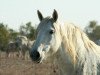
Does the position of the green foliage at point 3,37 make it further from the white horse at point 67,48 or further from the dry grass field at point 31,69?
the white horse at point 67,48

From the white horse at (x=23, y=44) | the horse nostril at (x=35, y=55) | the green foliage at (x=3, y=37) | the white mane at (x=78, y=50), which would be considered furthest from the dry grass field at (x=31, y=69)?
the green foliage at (x=3, y=37)

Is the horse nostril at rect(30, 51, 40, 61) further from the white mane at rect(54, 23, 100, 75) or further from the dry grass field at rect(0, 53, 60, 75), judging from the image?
the dry grass field at rect(0, 53, 60, 75)

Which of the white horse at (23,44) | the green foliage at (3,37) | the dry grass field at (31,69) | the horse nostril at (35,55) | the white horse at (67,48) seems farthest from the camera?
the green foliage at (3,37)

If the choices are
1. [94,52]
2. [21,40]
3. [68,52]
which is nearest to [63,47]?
[68,52]

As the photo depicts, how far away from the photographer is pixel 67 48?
20.2 ft

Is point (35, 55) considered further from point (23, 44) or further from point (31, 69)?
point (23, 44)

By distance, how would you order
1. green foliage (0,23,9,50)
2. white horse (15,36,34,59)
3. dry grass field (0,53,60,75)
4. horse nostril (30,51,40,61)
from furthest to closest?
green foliage (0,23,9,50) < white horse (15,36,34,59) < dry grass field (0,53,60,75) < horse nostril (30,51,40,61)

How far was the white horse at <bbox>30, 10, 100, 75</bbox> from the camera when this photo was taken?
6059 mm

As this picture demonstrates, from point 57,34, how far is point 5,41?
4091 cm

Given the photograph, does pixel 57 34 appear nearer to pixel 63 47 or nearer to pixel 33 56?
pixel 63 47

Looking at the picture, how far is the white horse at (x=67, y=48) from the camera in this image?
239 inches

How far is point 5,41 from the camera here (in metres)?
46.7

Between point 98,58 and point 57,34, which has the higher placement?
point 57,34

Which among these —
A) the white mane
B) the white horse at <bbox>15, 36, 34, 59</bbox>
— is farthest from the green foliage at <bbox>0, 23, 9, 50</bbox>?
the white mane
